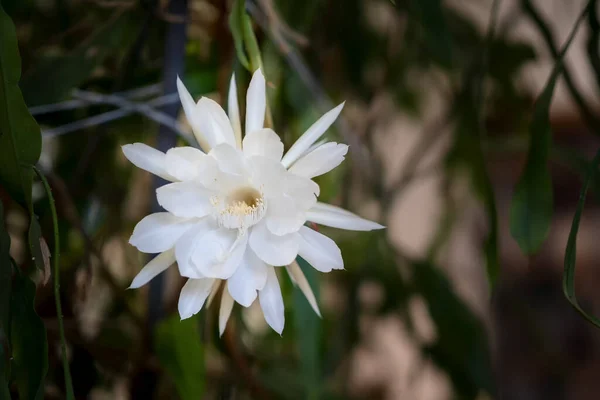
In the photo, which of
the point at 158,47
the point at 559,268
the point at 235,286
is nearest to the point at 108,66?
the point at 158,47

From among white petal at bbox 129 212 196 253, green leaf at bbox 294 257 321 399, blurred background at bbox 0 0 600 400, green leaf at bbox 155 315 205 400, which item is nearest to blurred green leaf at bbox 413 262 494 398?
blurred background at bbox 0 0 600 400

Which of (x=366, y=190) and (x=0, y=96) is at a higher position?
(x=0, y=96)

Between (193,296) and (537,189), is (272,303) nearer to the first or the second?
(193,296)

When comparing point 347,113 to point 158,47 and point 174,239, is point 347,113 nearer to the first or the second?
point 158,47

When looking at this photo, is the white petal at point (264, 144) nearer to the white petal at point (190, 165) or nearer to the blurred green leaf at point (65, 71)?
the white petal at point (190, 165)

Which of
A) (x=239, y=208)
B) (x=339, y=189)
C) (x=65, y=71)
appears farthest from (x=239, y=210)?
(x=339, y=189)

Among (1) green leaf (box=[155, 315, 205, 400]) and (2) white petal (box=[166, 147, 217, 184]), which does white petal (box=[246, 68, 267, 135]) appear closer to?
(2) white petal (box=[166, 147, 217, 184])

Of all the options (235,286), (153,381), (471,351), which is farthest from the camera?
(471,351)
